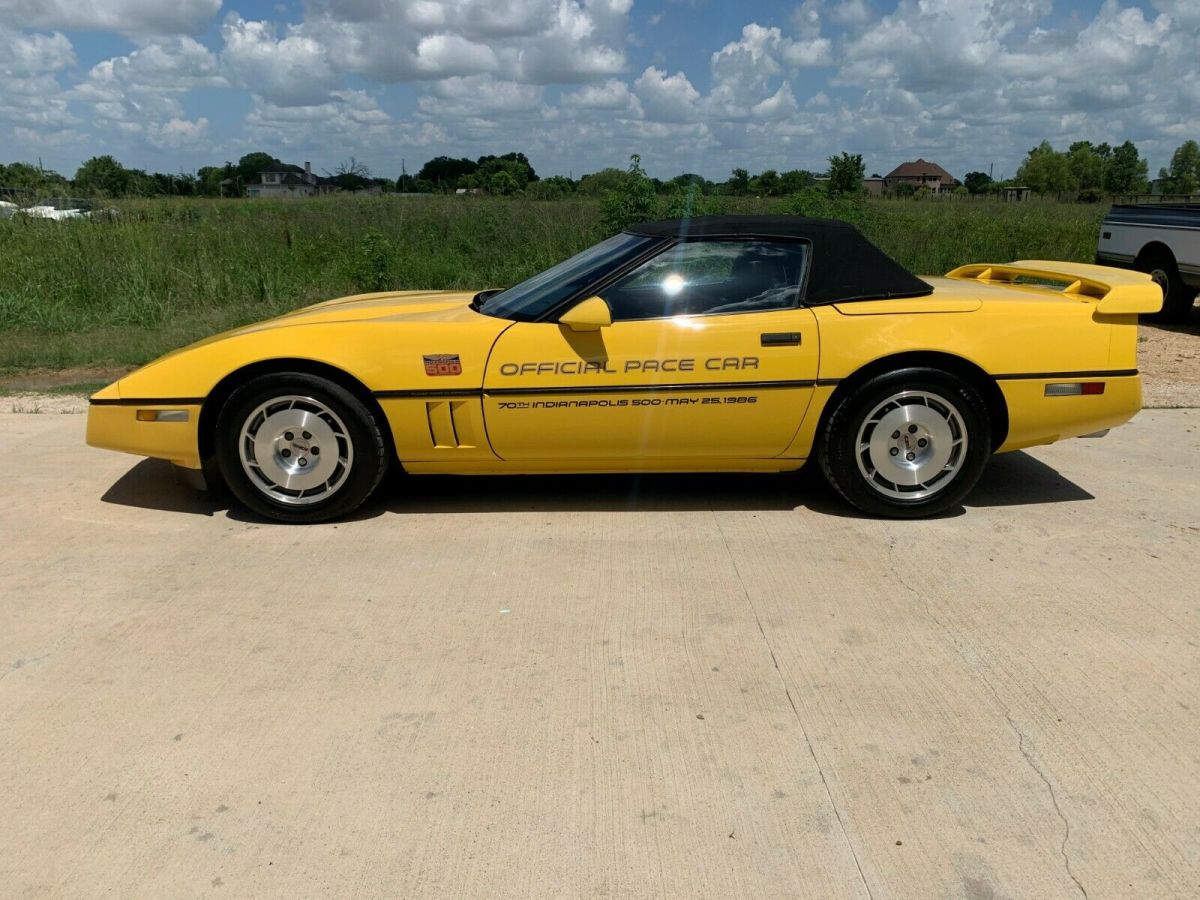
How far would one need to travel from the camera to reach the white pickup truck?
31.5ft

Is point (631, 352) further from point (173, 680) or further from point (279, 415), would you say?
point (173, 680)

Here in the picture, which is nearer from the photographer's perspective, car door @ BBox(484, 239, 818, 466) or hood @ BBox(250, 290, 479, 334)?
car door @ BBox(484, 239, 818, 466)

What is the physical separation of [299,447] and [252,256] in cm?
858

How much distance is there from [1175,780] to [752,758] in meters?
1.06

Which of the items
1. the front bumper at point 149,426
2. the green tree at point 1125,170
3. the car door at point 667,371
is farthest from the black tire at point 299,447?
the green tree at point 1125,170

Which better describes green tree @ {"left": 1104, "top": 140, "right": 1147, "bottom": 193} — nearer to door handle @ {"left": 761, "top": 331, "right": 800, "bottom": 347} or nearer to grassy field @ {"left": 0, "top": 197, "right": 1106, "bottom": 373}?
grassy field @ {"left": 0, "top": 197, "right": 1106, "bottom": 373}

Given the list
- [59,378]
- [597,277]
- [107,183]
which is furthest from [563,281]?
[107,183]

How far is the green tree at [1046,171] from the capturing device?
97062mm

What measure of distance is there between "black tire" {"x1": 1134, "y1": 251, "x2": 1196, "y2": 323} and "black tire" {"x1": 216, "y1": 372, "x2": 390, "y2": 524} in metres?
9.04

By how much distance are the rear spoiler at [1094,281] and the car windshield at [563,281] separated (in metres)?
2.04

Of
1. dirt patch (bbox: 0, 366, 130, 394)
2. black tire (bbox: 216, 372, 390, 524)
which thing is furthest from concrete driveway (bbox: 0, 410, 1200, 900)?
dirt patch (bbox: 0, 366, 130, 394)

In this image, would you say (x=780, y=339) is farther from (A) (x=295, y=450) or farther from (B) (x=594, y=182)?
(B) (x=594, y=182)

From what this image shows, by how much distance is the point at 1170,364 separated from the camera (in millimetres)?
7871

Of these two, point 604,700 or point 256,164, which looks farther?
point 256,164
